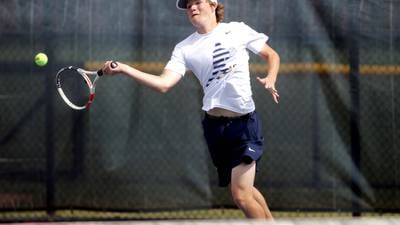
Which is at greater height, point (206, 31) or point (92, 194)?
point (206, 31)

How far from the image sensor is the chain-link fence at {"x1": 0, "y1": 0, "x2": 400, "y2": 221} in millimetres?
5234

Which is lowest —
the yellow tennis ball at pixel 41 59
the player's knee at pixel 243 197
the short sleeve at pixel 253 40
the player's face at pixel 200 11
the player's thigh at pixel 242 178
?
the player's knee at pixel 243 197

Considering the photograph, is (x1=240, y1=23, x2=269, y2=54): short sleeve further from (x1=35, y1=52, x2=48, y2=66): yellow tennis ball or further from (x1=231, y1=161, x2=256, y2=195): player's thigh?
(x1=35, y1=52, x2=48, y2=66): yellow tennis ball

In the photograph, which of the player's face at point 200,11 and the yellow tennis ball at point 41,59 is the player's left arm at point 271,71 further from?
the yellow tennis ball at point 41,59

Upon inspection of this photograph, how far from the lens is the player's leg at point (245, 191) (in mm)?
4113

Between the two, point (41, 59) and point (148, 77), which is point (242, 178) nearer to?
point (148, 77)

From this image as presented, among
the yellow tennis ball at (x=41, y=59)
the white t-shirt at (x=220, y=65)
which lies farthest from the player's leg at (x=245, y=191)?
the yellow tennis ball at (x=41, y=59)

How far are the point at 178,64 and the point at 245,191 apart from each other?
2.35 ft

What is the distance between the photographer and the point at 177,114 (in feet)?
17.4

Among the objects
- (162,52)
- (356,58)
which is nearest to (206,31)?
(162,52)

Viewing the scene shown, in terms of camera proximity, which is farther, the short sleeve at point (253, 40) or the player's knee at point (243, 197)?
the short sleeve at point (253, 40)

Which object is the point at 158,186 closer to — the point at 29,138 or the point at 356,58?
the point at 29,138

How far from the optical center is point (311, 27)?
5.36 m

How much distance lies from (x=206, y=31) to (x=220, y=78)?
25 cm
